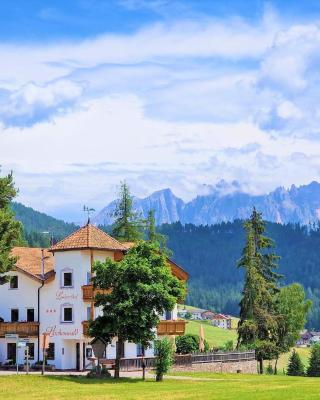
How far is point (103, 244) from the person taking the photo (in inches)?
2899

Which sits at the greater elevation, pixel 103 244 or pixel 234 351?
pixel 103 244

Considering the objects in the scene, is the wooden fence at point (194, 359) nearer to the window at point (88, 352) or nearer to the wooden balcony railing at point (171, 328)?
the wooden balcony railing at point (171, 328)

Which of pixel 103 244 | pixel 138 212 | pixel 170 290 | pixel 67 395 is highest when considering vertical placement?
pixel 138 212

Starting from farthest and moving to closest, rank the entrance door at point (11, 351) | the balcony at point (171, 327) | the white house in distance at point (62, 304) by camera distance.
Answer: the balcony at point (171, 327) < the entrance door at point (11, 351) < the white house in distance at point (62, 304)

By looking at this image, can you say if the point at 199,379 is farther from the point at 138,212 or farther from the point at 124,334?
the point at 138,212

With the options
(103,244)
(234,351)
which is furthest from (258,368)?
(103,244)

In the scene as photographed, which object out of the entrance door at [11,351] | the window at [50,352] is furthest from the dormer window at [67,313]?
the entrance door at [11,351]

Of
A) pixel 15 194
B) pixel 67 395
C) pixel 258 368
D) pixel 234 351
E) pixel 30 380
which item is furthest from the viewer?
pixel 258 368

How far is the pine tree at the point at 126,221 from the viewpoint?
99.4m

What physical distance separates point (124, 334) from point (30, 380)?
7.41 metres

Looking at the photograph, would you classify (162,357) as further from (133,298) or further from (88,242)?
(88,242)

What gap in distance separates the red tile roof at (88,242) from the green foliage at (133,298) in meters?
11.7

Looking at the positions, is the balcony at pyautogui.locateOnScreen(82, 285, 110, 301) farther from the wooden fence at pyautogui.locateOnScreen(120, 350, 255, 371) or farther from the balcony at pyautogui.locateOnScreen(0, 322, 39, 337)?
the wooden fence at pyautogui.locateOnScreen(120, 350, 255, 371)

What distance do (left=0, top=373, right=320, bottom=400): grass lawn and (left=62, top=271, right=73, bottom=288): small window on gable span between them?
16838 mm
